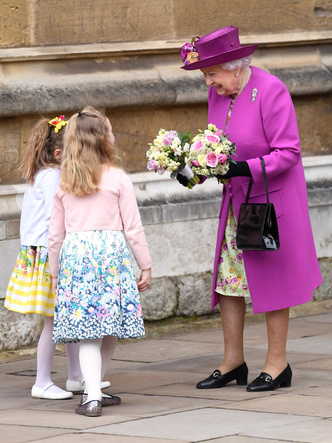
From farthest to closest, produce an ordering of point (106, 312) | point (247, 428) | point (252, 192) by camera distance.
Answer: point (252, 192)
point (106, 312)
point (247, 428)

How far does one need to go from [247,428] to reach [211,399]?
748mm

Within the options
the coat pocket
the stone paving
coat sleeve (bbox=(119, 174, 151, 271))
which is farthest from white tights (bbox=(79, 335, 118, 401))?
the coat pocket

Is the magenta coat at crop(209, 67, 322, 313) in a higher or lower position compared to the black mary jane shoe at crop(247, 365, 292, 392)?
higher

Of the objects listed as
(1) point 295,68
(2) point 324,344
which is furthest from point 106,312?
(1) point 295,68

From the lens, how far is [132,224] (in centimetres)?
535

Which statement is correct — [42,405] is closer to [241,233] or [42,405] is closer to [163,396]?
[163,396]

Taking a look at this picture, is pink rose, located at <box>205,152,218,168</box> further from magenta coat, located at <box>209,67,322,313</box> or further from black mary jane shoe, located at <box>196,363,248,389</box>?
black mary jane shoe, located at <box>196,363,248,389</box>

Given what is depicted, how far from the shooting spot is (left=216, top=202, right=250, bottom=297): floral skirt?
5.76 meters

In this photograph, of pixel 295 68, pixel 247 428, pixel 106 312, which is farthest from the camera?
pixel 295 68

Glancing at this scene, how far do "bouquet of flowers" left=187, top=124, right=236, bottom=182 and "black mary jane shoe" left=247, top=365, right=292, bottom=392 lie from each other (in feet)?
3.46

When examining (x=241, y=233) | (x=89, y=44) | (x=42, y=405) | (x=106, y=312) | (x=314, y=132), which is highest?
(x=89, y=44)

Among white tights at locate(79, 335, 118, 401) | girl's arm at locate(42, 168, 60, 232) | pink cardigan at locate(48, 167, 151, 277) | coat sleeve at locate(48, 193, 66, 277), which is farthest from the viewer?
girl's arm at locate(42, 168, 60, 232)

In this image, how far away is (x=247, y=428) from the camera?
4715 mm

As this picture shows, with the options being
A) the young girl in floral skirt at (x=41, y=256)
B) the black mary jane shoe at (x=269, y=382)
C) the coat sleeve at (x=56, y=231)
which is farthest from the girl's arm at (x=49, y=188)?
the black mary jane shoe at (x=269, y=382)
